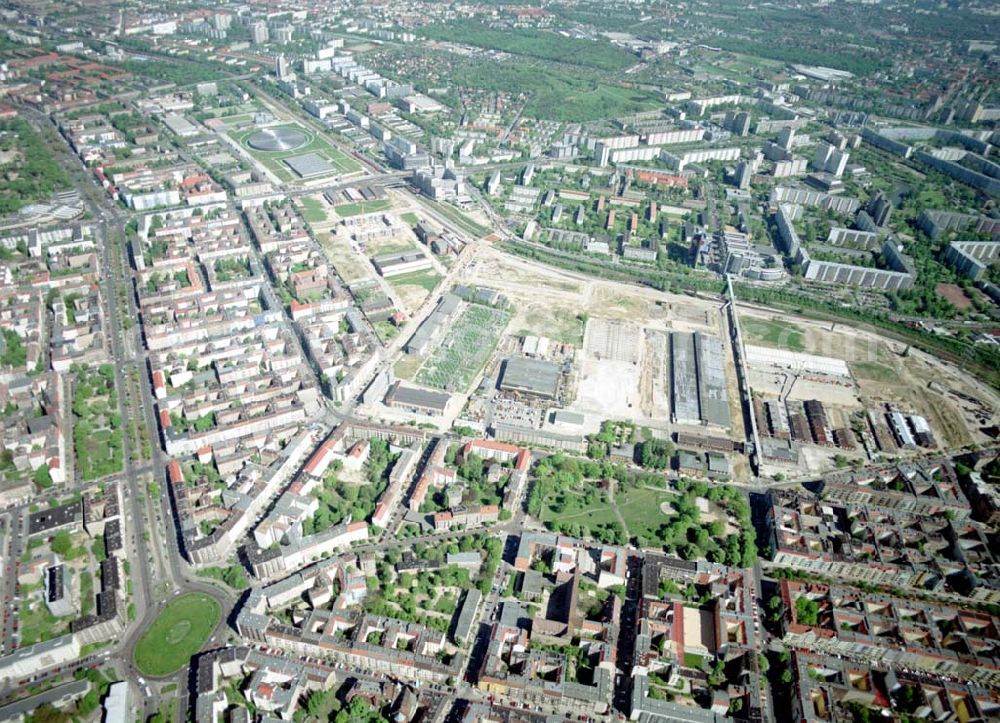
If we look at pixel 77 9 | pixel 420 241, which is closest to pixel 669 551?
pixel 420 241

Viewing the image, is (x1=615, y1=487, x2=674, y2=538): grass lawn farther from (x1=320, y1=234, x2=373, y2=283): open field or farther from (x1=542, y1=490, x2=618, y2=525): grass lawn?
(x1=320, y1=234, x2=373, y2=283): open field

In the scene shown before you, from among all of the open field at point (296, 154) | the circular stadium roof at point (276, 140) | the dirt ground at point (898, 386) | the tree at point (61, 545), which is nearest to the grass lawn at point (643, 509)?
the dirt ground at point (898, 386)

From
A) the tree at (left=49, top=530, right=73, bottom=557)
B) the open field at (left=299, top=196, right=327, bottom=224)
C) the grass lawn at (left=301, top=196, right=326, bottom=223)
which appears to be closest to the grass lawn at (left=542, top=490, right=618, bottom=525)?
the tree at (left=49, top=530, right=73, bottom=557)

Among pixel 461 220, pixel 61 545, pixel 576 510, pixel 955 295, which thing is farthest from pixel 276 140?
pixel 955 295

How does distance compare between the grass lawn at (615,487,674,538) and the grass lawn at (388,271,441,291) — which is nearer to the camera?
the grass lawn at (615,487,674,538)

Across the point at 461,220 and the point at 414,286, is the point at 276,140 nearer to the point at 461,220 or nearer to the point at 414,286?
the point at 461,220
